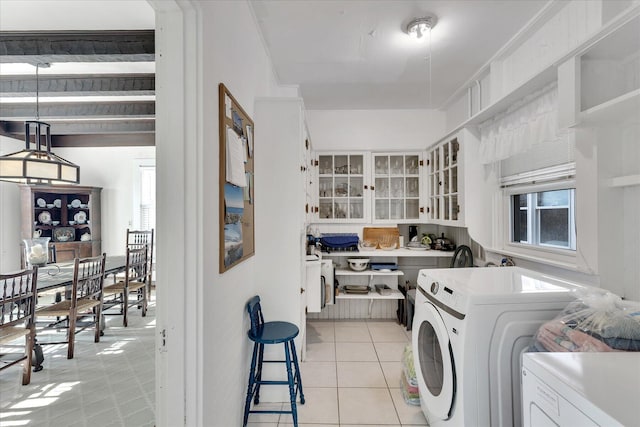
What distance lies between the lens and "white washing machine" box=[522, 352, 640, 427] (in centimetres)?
69

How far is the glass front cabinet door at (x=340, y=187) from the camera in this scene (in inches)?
141

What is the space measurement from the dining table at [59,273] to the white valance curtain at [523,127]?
3.85 meters

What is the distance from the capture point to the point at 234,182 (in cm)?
149

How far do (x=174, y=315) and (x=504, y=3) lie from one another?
99.9 inches

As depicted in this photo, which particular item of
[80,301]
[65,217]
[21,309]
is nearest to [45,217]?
[65,217]

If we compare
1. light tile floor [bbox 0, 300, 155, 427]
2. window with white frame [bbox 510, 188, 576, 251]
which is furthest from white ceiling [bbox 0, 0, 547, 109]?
light tile floor [bbox 0, 300, 155, 427]

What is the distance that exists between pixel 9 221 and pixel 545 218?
6.57 metres

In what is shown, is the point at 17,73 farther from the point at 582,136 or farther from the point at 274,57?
the point at 582,136

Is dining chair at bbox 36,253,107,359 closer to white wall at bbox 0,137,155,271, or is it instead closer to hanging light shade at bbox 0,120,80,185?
hanging light shade at bbox 0,120,80,185

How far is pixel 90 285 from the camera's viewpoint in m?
2.94

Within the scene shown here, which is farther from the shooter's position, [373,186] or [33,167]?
[373,186]

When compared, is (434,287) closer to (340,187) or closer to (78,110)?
(340,187)

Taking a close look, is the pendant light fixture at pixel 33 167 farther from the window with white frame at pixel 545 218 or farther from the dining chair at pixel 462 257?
the window with white frame at pixel 545 218

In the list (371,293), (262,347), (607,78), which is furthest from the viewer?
(371,293)
